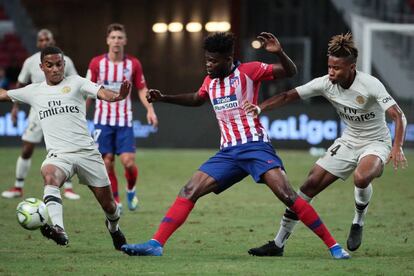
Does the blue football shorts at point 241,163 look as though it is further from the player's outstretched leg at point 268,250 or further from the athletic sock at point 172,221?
the player's outstretched leg at point 268,250

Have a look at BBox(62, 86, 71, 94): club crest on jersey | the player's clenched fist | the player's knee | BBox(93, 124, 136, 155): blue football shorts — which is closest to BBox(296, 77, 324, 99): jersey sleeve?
the player's knee

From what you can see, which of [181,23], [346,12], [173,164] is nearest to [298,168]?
[173,164]

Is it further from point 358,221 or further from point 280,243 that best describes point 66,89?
point 358,221

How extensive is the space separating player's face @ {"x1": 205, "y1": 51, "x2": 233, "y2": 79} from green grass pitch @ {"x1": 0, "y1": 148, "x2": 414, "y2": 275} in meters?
1.69

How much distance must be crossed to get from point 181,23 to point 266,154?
18.9 meters

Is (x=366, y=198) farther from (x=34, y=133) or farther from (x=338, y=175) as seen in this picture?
(x=34, y=133)

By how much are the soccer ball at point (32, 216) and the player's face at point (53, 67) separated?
132cm

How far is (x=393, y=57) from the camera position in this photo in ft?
78.0

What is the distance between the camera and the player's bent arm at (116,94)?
9.02 m

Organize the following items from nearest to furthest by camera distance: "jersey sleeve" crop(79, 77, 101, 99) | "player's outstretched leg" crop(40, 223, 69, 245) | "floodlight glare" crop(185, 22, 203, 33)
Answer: "player's outstretched leg" crop(40, 223, 69, 245)
"jersey sleeve" crop(79, 77, 101, 99)
"floodlight glare" crop(185, 22, 203, 33)

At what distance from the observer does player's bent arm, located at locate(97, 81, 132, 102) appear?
9023mm

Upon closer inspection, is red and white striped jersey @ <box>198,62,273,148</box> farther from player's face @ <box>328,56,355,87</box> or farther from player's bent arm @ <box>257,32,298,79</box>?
player's face @ <box>328,56,355,87</box>

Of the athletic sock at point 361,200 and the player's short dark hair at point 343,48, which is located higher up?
the player's short dark hair at point 343,48

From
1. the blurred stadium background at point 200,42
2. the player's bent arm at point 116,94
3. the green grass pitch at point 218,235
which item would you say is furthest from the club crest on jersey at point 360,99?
the blurred stadium background at point 200,42
